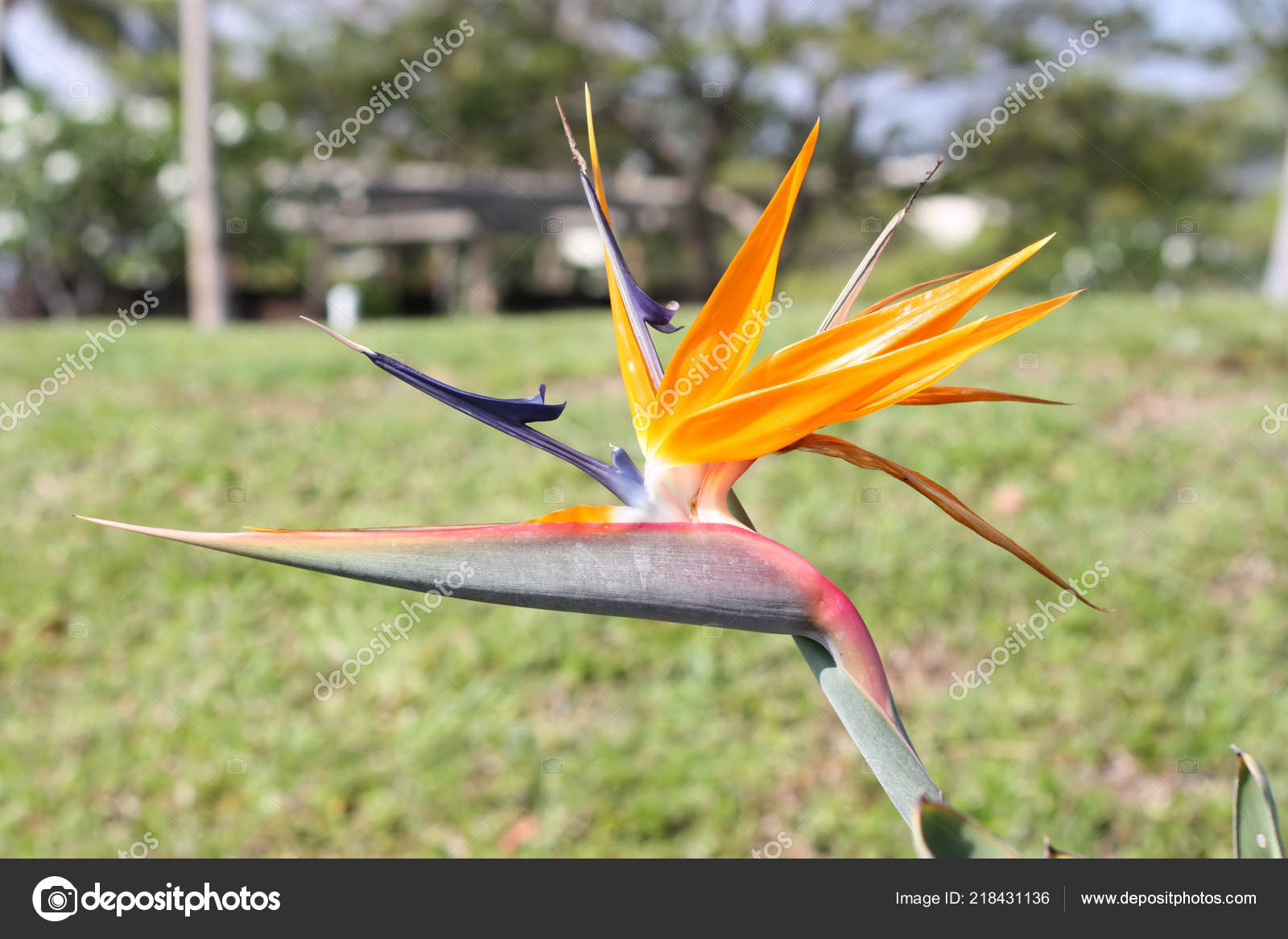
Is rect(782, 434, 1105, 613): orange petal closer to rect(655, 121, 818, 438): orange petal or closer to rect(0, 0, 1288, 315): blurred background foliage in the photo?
rect(655, 121, 818, 438): orange petal

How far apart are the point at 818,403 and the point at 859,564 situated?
222 cm

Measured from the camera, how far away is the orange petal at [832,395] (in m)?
0.52

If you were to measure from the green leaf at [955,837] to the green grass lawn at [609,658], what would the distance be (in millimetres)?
1559

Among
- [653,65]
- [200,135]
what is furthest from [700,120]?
[200,135]

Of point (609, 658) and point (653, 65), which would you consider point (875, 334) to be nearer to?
point (609, 658)

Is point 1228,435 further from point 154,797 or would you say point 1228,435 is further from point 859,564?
point 154,797

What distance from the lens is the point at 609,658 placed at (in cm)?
246

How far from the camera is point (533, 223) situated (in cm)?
1226

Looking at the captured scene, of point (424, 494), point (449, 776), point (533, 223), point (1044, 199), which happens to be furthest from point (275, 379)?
point (1044, 199)
